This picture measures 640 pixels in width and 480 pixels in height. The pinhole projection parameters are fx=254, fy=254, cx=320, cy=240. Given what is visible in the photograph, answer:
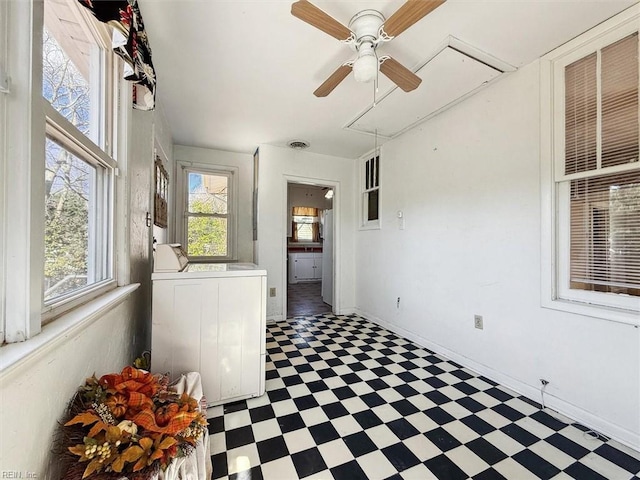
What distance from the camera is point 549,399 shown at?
5.67ft

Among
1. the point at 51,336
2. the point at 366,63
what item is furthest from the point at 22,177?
the point at 366,63

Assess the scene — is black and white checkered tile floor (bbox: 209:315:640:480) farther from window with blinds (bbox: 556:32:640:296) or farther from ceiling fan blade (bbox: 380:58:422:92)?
ceiling fan blade (bbox: 380:58:422:92)

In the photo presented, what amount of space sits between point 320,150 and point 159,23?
2.36 metres

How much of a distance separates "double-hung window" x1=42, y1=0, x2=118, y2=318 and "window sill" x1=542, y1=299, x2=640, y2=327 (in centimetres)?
263

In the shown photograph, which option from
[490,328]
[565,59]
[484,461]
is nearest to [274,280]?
[490,328]

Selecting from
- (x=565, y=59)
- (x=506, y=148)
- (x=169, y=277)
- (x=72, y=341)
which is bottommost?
(x=72, y=341)

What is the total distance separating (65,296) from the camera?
97 centimetres

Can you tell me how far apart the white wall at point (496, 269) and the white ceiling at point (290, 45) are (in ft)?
1.34

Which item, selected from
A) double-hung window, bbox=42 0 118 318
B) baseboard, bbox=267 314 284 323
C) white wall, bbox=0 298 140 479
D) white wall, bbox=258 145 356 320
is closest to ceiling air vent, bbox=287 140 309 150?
white wall, bbox=258 145 356 320

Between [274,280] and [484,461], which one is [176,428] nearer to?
[484,461]

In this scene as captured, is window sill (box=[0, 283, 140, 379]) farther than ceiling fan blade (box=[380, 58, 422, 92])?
No

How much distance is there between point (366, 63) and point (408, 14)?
29 centimetres

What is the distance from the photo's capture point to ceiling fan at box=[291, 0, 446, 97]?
46.1 inches

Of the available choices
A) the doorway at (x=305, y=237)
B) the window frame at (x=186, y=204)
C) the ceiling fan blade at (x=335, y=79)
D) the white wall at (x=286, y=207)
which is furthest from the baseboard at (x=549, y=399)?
the doorway at (x=305, y=237)
